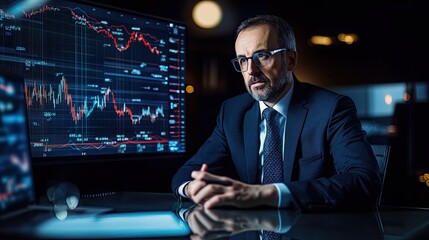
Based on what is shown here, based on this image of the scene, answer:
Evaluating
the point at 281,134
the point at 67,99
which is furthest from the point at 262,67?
the point at 67,99

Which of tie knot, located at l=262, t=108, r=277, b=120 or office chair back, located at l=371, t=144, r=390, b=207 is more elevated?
tie knot, located at l=262, t=108, r=277, b=120

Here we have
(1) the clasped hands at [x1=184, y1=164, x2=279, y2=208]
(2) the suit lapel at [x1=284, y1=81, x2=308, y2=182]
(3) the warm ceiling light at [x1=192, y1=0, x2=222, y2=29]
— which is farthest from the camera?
(3) the warm ceiling light at [x1=192, y1=0, x2=222, y2=29]

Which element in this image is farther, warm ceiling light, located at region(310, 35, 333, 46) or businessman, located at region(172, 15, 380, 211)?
warm ceiling light, located at region(310, 35, 333, 46)

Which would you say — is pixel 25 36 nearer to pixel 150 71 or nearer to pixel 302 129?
pixel 150 71

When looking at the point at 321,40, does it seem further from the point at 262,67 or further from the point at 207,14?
the point at 262,67

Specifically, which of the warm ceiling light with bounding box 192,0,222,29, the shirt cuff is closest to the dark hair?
the shirt cuff

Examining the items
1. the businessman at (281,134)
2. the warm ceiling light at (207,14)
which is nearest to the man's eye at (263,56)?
the businessman at (281,134)

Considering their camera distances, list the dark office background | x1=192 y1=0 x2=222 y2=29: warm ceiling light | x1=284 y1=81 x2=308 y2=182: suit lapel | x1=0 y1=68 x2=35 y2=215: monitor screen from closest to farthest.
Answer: x1=0 y1=68 x2=35 y2=215: monitor screen → x1=284 y1=81 x2=308 y2=182: suit lapel → the dark office background → x1=192 y1=0 x2=222 y2=29: warm ceiling light

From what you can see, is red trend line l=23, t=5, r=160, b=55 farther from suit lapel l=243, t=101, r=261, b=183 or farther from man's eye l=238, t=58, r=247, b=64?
suit lapel l=243, t=101, r=261, b=183

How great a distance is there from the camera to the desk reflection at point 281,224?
105cm

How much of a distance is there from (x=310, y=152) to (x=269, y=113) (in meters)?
0.24

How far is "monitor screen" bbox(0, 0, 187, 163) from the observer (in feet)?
5.36

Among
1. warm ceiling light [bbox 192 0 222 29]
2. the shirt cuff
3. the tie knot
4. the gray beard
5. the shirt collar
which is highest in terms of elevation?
warm ceiling light [bbox 192 0 222 29]

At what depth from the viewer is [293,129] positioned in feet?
6.12
